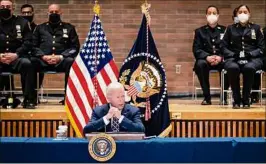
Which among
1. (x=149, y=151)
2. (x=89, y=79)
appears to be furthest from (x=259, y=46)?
(x=149, y=151)

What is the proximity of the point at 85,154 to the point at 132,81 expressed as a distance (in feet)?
10.5

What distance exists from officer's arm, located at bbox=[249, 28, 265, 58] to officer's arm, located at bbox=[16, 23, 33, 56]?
10.3 feet

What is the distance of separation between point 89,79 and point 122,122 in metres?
2.28

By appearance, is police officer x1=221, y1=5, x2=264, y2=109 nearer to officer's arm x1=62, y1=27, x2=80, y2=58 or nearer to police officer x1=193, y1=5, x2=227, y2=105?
police officer x1=193, y1=5, x2=227, y2=105

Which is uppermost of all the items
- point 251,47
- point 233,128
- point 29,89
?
point 251,47

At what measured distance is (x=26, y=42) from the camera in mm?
7438

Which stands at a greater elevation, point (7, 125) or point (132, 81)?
point (132, 81)

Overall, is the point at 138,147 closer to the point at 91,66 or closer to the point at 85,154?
the point at 85,154

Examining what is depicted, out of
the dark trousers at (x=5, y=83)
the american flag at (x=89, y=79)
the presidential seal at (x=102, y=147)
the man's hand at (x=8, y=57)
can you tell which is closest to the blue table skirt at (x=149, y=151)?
the presidential seal at (x=102, y=147)

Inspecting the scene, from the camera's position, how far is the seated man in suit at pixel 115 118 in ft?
14.9

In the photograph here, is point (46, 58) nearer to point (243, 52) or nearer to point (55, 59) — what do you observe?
point (55, 59)

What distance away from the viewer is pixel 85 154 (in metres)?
3.46

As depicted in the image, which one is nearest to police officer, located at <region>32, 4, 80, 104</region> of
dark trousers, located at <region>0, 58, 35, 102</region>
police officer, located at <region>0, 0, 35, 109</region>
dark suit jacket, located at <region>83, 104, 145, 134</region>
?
police officer, located at <region>0, 0, 35, 109</region>

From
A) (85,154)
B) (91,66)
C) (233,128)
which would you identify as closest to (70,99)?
(91,66)
